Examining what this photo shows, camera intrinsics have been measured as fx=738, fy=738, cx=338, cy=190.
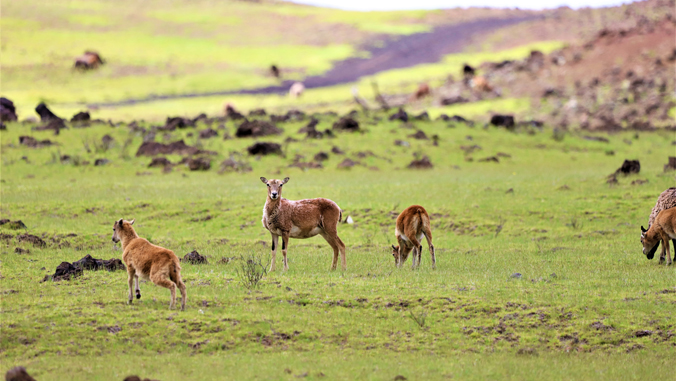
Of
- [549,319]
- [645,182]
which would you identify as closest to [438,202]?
[645,182]

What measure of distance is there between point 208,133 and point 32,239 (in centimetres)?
2300

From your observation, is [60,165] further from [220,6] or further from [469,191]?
[220,6]

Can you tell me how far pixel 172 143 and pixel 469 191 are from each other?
18.2 meters

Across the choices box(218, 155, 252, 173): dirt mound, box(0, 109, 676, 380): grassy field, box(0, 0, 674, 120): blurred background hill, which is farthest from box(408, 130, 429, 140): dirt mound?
box(0, 0, 674, 120): blurred background hill

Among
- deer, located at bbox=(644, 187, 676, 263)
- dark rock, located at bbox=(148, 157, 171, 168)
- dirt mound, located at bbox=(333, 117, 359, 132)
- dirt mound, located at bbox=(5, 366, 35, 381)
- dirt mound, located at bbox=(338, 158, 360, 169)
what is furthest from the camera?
dirt mound, located at bbox=(333, 117, 359, 132)

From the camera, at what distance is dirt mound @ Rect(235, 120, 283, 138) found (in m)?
43.2

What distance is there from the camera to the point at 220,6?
Result: 151 m

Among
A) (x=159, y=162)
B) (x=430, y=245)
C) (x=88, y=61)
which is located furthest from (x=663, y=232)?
(x=88, y=61)

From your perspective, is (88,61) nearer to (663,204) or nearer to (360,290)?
(663,204)

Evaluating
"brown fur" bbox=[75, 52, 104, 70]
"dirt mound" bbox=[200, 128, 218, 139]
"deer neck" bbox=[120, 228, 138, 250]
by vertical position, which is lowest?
"deer neck" bbox=[120, 228, 138, 250]

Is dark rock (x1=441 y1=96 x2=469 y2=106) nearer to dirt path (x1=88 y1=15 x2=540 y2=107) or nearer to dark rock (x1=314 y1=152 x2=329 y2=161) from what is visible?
dirt path (x1=88 y1=15 x2=540 y2=107)

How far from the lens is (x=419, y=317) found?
519 inches

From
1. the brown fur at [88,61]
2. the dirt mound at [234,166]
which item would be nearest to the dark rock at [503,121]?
the dirt mound at [234,166]

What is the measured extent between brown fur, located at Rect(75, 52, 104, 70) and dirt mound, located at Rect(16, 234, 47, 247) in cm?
6930
